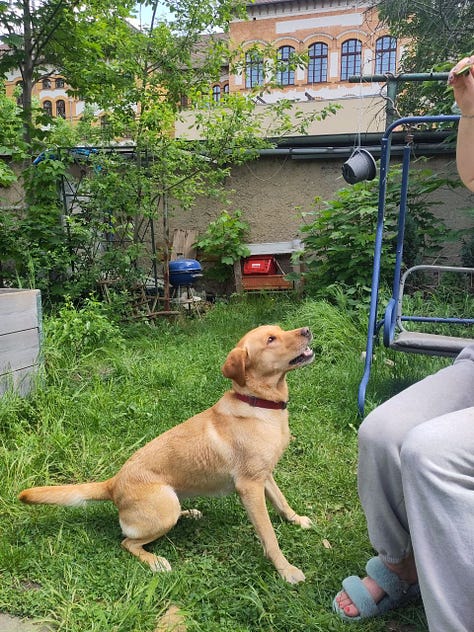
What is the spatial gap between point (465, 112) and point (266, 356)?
4.11 feet

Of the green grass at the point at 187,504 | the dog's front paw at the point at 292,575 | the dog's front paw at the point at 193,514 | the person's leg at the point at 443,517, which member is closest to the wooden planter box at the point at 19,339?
the green grass at the point at 187,504

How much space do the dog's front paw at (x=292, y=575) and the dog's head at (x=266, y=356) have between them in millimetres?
786

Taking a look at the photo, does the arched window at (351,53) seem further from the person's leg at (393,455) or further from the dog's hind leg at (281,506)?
the person's leg at (393,455)

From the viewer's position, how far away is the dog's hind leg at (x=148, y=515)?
7.57 feet

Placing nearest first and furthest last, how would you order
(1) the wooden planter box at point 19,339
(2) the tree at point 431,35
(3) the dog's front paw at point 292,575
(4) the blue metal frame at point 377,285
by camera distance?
(3) the dog's front paw at point 292,575 → (4) the blue metal frame at point 377,285 → (1) the wooden planter box at point 19,339 → (2) the tree at point 431,35

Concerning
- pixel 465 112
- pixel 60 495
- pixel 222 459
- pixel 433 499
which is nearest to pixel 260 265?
pixel 222 459

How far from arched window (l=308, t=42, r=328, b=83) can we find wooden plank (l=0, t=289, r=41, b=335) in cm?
3381

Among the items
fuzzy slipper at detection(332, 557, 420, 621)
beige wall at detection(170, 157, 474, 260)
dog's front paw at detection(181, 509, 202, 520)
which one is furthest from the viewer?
beige wall at detection(170, 157, 474, 260)

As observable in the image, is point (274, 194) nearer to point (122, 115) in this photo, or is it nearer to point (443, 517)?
point (122, 115)

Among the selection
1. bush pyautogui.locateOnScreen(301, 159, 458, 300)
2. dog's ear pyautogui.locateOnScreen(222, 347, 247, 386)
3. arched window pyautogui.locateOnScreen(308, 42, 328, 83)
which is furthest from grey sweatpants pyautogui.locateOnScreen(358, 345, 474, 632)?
arched window pyautogui.locateOnScreen(308, 42, 328, 83)

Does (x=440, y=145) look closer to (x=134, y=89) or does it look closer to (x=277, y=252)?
(x=277, y=252)

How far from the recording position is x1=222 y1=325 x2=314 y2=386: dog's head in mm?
2406

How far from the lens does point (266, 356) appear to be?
2.42 meters

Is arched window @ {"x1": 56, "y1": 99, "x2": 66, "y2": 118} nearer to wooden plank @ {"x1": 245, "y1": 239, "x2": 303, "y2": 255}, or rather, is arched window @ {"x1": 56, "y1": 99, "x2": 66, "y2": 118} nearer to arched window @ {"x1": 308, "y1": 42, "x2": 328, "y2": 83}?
arched window @ {"x1": 308, "y1": 42, "x2": 328, "y2": 83}
